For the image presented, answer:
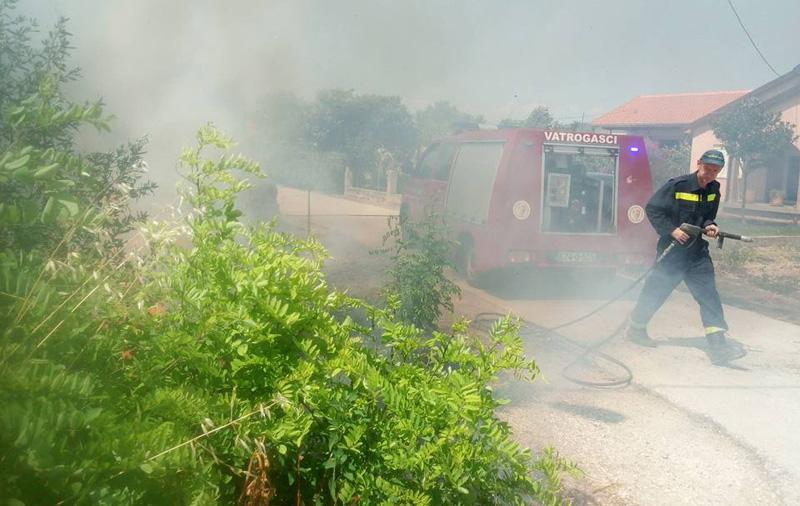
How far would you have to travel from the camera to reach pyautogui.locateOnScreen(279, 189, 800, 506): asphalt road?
11.2 ft

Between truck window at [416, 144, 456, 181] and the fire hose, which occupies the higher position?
truck window at [416, 144, 456, 181]

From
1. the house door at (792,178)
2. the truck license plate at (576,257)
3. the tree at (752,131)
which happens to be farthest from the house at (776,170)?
the truck license plate at (576,257)

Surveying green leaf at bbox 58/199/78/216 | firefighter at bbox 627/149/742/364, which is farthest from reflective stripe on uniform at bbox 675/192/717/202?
green leaf at bbox 58/199/78/216

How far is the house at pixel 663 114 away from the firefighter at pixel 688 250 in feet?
86.1

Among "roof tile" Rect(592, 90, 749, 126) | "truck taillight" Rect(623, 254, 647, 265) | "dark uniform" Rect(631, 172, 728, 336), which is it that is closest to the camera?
"dark uniform" Rect(631, 172, 728, 336)

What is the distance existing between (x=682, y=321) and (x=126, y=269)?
5.90 m

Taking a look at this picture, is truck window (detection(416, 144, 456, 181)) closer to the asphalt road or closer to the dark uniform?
the asphalt road

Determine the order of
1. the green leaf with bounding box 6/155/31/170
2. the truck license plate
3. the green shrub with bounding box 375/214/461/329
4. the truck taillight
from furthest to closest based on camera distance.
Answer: the truck taillight → the truck license plate → the green shrub with bounding box 375/214/461/329 → the green leaf with bounding box 6/155/31/170

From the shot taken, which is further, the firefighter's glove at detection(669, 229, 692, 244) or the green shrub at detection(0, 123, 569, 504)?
the firefighter's glove at detection(669, 229, 692, 244)

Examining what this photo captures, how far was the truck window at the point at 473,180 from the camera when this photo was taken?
7.53 meters

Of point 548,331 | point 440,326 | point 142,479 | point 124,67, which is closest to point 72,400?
point 142,479

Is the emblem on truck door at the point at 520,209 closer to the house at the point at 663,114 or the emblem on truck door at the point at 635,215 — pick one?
the emblem on truck door at the point at 635,215

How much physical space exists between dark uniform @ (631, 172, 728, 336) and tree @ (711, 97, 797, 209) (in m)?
18.8

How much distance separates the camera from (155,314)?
187 cm
